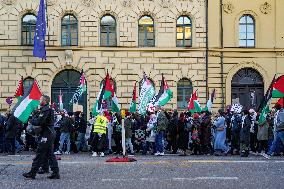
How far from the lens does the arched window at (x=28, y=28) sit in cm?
3400

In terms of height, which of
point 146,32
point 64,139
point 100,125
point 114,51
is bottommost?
point 64,139

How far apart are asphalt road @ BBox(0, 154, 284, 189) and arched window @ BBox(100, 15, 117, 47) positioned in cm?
1513

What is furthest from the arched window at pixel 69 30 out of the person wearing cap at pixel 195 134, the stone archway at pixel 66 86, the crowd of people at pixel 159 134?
the person wearing cap at pixel 195 134

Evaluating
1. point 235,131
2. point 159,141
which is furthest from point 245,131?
point 159,141

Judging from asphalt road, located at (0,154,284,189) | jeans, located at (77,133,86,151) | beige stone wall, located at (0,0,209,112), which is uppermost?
beige stone wall, located at (0,0,209,112)

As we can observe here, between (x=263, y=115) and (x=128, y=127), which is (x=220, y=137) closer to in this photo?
(x=263, y=115)

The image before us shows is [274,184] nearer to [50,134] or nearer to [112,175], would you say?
[112,175]

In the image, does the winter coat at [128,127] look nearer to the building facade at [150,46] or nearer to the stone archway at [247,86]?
the building facade at [150,46]

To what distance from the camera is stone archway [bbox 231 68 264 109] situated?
34875 millimetres

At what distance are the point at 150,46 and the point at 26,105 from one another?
1800 centimetres

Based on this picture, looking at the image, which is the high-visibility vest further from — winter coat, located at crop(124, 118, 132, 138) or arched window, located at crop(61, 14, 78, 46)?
arched window, located at crop(61, 14, 78, 46)

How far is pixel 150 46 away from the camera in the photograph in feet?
113

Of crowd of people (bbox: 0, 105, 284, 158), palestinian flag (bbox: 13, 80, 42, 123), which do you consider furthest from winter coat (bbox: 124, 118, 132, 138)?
palestinian flag (bbox: 13, 80, 42, 123)

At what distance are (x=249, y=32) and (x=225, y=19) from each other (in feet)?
Answer: 5.34
